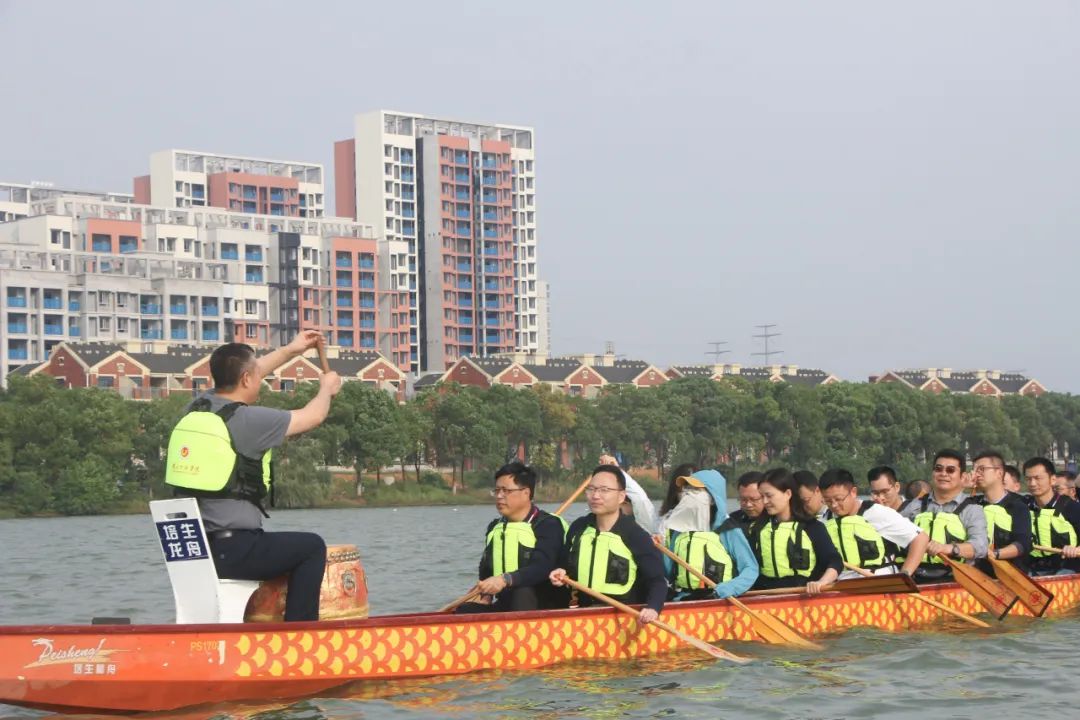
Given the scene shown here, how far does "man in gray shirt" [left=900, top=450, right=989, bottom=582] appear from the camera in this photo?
46.7 feet

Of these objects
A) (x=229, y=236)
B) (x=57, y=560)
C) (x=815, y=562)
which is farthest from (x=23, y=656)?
(x=229, y=236)

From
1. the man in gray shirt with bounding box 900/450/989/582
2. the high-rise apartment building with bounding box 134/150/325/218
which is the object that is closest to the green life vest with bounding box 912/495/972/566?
the man in gray shirt with bounding box 900/450/989/582

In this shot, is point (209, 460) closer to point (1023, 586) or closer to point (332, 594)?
point (332, 594)

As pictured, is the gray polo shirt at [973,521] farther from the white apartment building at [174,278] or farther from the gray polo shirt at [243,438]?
the white apartment building at [174,278]

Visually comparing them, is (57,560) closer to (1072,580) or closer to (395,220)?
(1072,580)

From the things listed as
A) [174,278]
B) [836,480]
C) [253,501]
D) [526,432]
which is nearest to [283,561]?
[253,501]

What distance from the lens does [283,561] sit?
966 centimetres

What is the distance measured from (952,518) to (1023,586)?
104cm

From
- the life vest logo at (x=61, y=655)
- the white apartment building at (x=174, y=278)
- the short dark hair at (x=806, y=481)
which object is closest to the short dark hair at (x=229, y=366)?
the life vest logo at (x=61, y=655)

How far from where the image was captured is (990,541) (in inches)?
584

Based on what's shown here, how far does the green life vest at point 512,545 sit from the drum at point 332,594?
1078 millimetres

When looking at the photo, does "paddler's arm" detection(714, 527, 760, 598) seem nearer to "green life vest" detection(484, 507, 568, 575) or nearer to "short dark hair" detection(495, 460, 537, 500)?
"green life vest" detection(484, 507, 568, 575)

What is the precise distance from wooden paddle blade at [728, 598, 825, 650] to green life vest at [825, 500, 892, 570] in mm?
1337

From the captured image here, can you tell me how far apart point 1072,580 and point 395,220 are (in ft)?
395
